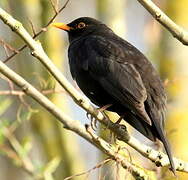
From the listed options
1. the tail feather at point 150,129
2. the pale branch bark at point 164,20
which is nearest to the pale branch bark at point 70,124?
the tail feather at point 150,129

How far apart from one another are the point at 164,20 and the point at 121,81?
1.07m

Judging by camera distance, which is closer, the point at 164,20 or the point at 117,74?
the point at 164,20

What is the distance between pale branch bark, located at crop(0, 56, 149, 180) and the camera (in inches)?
153

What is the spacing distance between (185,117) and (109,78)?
2120mm

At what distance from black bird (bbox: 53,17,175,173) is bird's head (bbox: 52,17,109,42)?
50 centimetres

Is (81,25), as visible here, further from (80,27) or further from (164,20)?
(164,20)

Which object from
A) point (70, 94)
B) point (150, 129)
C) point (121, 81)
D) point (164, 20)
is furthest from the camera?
point (121, 81)

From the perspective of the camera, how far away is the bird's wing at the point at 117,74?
509 cm

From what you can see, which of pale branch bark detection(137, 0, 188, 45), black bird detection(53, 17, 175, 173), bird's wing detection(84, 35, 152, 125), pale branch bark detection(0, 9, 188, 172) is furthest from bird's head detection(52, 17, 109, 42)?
pale branch bark detection(137, 0, 188, 45)

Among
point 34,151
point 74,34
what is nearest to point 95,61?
point 74,34

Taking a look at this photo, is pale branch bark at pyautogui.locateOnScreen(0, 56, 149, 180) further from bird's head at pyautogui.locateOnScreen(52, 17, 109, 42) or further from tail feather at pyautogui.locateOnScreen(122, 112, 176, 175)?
bird's head at pyautogui.locateOnScreen(52, 17, 109, 42)

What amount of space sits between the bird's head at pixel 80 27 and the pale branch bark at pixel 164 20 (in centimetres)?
204

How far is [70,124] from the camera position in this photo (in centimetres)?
415

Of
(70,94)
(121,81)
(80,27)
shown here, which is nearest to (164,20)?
(70,94)
